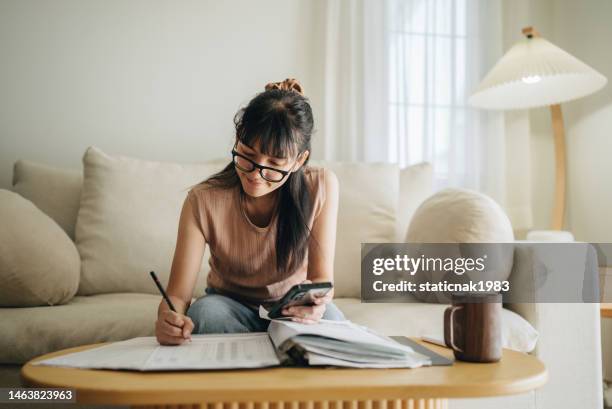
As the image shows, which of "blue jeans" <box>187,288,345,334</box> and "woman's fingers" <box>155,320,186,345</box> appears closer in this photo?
"woman's fingers" <box>155,320,186,345</box>

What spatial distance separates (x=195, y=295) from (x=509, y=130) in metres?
1.78

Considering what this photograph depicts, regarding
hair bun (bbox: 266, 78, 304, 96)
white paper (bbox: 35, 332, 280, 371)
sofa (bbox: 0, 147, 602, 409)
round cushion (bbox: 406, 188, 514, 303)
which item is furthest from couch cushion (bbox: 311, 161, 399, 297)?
white paper (bbox: 35, 332, 280, 371)

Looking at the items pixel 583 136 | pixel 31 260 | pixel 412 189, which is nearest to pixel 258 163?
pixel 31 260

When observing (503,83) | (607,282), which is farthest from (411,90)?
(607,282)

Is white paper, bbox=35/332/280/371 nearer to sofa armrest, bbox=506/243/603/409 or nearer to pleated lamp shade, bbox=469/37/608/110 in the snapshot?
sofa armrest, bbox=506/243/603/409

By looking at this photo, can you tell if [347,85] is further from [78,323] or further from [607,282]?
[78,323]

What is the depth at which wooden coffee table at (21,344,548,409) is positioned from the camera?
628 millimetres

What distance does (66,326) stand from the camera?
1.42 m

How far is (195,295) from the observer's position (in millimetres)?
1893

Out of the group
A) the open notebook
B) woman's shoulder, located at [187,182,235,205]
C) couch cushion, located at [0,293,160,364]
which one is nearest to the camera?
the open notebook

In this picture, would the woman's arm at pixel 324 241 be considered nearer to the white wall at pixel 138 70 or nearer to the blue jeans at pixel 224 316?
the blue jeans at pixel 224 316

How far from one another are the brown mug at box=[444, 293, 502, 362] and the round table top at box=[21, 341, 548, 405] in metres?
0.07

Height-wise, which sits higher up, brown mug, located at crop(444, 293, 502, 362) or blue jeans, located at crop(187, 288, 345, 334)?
brown mug, located at crop(444, 293, 502, 362)

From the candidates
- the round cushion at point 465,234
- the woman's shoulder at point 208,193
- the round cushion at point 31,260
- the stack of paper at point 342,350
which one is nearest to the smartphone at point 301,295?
the stack of paper at point 342,350
